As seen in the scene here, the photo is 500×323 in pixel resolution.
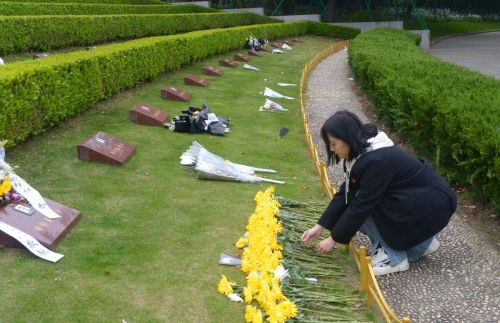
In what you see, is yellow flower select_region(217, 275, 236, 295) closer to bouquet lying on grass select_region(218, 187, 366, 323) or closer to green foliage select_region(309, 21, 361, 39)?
bouquet lying on grass select_region(218, 187, 366, 323)

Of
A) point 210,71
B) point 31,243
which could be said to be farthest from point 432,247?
point 210,71

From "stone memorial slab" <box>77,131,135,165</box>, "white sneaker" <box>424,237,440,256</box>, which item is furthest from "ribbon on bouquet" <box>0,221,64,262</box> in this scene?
"white sneaker" <box>424,237,440,256</box>

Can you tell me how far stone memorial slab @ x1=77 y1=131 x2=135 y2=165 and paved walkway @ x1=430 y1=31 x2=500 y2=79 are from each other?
16989 millimetres

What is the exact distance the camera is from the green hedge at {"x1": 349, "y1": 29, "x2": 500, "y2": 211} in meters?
6.73

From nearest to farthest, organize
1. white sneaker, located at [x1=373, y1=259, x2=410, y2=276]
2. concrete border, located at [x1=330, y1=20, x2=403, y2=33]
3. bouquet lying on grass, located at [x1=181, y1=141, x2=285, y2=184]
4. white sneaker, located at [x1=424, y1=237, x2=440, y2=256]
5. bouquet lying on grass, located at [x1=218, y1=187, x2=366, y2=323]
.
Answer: bouquet lying on grass, located at [x1=218, y1=187, x2=366, y2=323]
white sneaker, located at [x1=373, y1=259, x2=410, y2=276]
white sneaker, located at [x1=424, y1=237, x2=440, y2=256]
bouquet lying on grass, located at [x1=181, y1=141, x2=285, y2=184]
concrete border, located at [x1=330, y1=20, x2=403, y2=33]

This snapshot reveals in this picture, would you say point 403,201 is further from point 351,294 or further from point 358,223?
point 351,294

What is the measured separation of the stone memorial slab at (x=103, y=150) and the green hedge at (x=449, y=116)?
4.53 metres

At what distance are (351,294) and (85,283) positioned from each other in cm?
228

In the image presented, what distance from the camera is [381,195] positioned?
4.83m

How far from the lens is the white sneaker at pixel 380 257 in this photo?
5371mm

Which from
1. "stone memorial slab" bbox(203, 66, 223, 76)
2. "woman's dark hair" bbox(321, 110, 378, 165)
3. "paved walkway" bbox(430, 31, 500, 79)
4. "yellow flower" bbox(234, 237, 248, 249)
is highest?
"woman's dark hair" bbox(321, 110, 378, 165)

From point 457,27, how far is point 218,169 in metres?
51.6

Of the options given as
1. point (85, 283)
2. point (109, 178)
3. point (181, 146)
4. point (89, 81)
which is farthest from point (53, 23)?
point (85, 283)

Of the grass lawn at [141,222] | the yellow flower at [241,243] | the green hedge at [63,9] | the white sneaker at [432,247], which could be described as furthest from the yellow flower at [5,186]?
the green hedge at [63,9]
